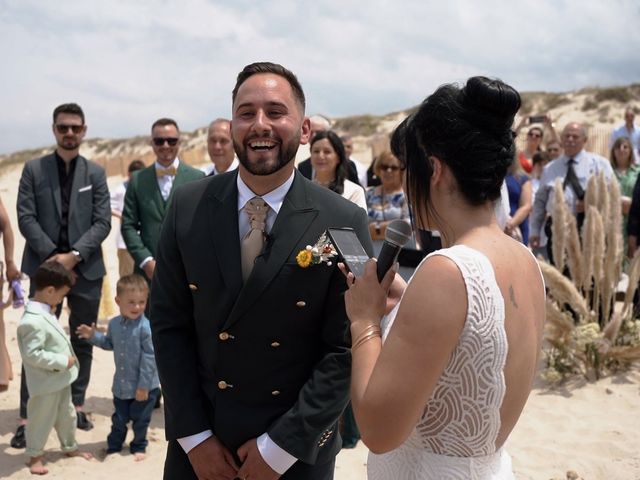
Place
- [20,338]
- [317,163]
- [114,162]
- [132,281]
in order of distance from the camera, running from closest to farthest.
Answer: [20,338] < [132,281] < [317,163] < [114,162]

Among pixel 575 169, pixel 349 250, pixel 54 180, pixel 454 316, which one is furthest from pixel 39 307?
pixel 575 169

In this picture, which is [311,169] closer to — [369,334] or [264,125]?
[264,125]

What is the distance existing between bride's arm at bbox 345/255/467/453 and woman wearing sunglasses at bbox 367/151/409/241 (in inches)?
168

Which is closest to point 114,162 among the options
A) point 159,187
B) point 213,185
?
point 159,187

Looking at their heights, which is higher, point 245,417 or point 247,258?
point 247,258

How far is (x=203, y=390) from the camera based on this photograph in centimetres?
283

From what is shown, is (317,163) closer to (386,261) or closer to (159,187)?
(159,187)

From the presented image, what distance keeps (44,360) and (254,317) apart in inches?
113

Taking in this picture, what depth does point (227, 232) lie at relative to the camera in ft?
9.00

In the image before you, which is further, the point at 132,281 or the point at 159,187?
the point at 159,187

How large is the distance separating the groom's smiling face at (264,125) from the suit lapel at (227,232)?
15cm

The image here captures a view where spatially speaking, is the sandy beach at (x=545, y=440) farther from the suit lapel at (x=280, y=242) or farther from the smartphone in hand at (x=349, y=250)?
the smartphone in hand at (x=349, y=250)

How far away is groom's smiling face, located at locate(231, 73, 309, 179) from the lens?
2.73 metres

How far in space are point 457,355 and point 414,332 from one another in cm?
19
